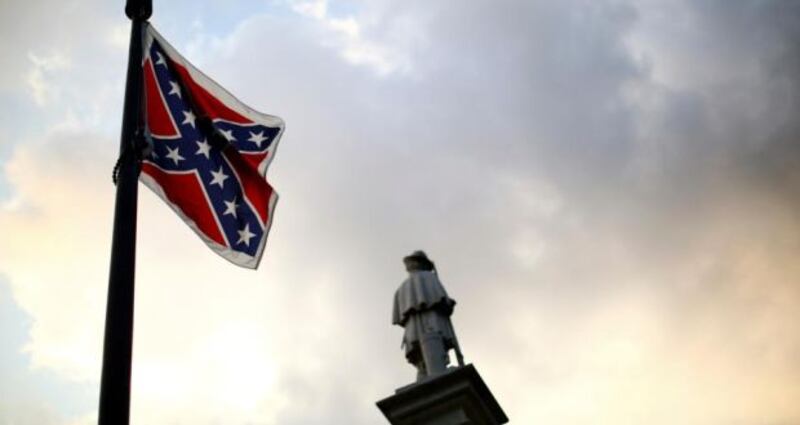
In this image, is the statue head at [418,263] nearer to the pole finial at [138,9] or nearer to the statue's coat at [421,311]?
the statue's coat at [421,311]

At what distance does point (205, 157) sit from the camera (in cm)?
1129

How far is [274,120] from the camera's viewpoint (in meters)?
13.3

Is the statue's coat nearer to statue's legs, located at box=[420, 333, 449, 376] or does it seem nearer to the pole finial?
statue's legs, located at box=[420, 333, 449, 376]

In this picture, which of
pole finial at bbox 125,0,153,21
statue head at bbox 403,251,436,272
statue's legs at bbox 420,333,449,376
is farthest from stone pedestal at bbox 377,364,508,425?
pole finial at bbox 125,0,153,21

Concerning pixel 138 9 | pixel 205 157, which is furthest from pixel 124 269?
pixel 138 9

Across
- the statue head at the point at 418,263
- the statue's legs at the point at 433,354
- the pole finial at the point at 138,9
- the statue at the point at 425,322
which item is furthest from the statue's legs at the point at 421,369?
the pole finial at the point at 138,9

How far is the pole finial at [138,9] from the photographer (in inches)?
426

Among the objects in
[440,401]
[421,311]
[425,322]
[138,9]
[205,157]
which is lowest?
[440,401]

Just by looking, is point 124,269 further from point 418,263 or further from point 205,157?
point 418,263

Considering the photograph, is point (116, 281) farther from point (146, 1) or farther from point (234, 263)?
point (146, 1)

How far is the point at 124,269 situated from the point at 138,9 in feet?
14.1

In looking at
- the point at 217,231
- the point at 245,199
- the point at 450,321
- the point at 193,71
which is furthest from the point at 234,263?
the point at 450,321

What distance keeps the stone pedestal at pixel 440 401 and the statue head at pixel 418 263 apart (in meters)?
2.91

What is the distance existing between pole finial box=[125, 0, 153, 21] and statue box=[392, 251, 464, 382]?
635 centimetres
